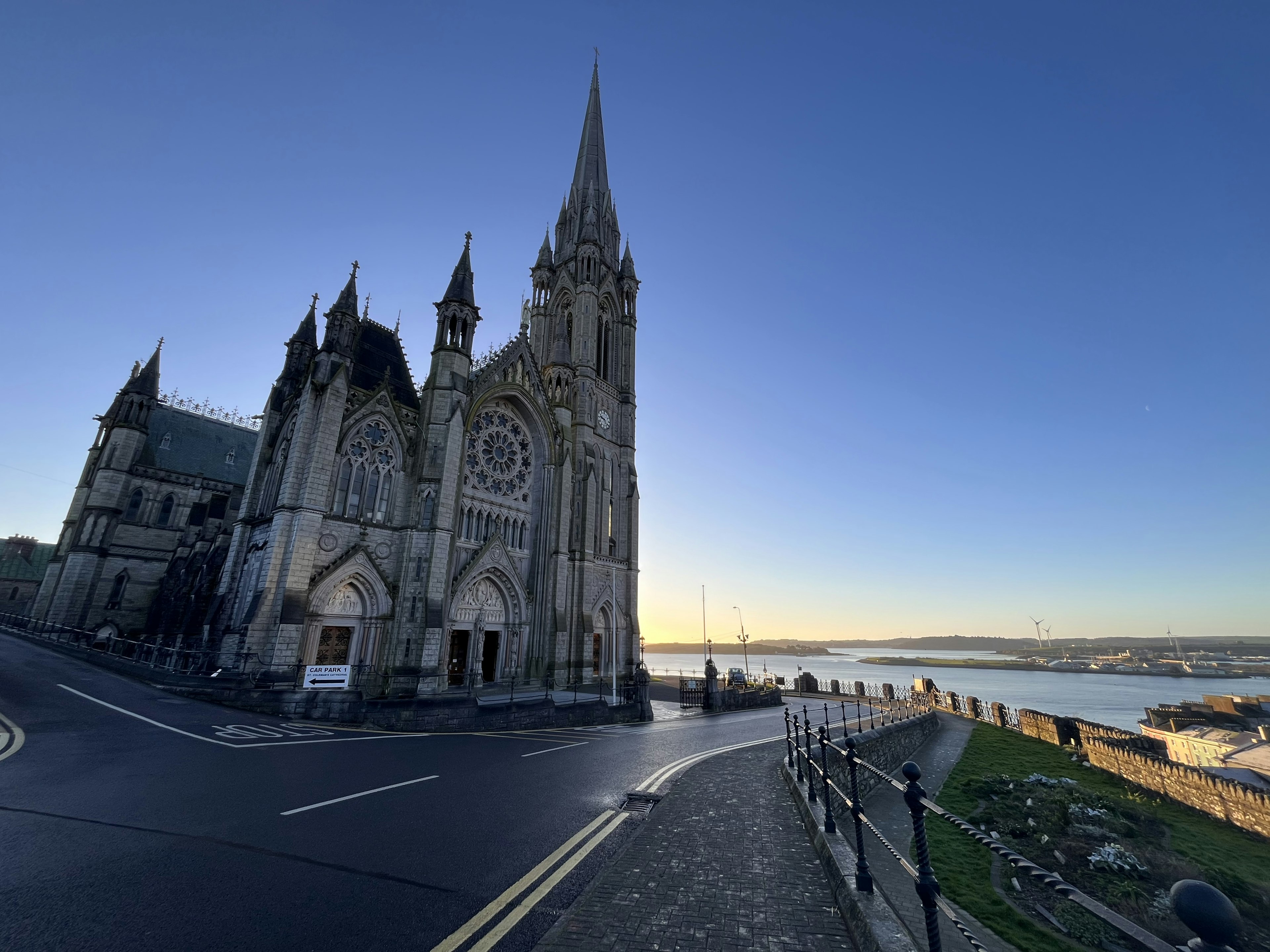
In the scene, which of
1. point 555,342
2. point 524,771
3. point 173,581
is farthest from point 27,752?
point 555,342

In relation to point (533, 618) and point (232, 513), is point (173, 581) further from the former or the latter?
point (533, 618)

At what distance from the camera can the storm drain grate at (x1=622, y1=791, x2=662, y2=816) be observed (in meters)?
8.34

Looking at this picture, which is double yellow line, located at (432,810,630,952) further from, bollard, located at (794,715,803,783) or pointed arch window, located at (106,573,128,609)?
pointed arch window, located at (106,573,128,609)

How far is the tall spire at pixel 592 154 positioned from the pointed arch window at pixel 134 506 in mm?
42134

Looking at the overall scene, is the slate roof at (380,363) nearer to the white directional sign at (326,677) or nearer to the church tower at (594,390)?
the church tower at (594,390)

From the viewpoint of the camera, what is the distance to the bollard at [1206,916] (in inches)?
80.9

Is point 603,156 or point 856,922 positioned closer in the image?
point 856,922

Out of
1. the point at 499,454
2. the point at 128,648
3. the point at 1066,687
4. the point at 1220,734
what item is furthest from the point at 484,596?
the point at 1066,687

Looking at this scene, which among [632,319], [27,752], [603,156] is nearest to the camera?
[27,752]

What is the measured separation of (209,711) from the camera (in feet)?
52.7

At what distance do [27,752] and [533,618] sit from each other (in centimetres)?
2289

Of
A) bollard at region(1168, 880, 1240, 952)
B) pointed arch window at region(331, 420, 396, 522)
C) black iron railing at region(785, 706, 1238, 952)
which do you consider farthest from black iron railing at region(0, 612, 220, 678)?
bollard at region(1168, 880, 1240, 952)

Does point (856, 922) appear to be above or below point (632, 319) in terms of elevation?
below

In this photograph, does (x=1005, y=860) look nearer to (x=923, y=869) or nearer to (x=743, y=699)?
(x=923, y=869)
